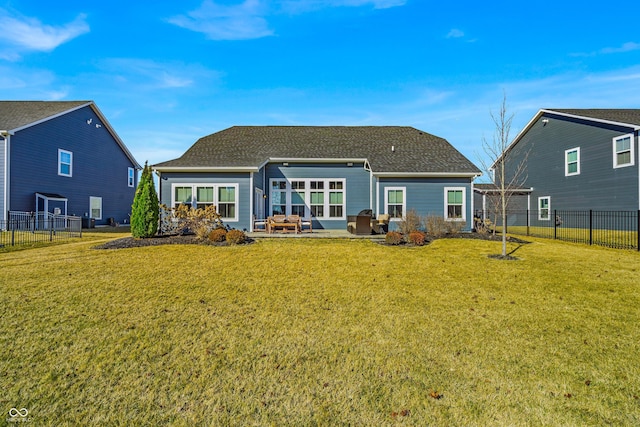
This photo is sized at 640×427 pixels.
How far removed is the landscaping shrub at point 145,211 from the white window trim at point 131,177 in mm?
19673

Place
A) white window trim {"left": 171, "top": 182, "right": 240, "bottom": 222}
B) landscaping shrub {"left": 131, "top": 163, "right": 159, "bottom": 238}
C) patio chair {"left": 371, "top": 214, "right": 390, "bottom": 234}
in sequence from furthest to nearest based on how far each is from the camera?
white window trim {"left": 171, "top": 182, "right": 240, "bottom": 222} → patio chair {"left": 371, "top": 214, "right": 390, "bottom": 234} → landscaping shrub {"left": 131, "top": 163, "right": 159, "bottom": 238}

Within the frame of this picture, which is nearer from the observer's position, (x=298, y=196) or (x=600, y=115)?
(x=298, y=196)

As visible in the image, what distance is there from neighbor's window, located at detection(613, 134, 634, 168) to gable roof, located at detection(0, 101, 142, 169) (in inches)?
1294

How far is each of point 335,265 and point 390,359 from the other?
15.0ft

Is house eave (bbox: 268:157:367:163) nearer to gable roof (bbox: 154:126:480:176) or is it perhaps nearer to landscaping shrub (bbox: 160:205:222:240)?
gable roof (bbox: 154:126:480:176)

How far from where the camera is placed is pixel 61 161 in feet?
69.2

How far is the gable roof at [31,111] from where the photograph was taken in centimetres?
1819

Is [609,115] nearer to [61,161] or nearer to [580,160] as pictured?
[580,160]

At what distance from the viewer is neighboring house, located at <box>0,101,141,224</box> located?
58.1ft

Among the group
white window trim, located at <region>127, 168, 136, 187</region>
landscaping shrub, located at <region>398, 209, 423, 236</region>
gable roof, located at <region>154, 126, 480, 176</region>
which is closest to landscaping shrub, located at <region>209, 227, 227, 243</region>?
gable roof, located at <region>154, 126, 480, 176</region>

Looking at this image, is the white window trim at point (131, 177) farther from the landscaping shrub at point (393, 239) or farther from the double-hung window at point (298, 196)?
the landscaping shrub at point (393, 239)

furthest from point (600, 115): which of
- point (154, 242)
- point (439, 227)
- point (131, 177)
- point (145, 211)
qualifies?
point (131, 177)

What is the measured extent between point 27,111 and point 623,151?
116 ft

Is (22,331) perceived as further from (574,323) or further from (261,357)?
(574,323)
